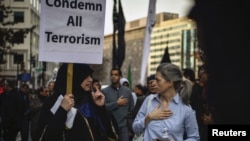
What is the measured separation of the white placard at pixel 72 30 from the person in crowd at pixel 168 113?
1134 mm

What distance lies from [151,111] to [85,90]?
1242 mm

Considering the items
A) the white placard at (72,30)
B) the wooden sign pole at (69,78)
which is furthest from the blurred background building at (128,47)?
the wooden sign pole at (69,78)

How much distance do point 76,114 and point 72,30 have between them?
26.6 inches

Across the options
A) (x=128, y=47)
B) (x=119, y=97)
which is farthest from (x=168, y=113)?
(x=128, y=47)

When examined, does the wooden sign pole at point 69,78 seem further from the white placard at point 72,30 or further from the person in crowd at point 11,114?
the person in crowd at point 11,114

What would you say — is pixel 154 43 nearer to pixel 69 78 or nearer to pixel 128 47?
pixel 128 47

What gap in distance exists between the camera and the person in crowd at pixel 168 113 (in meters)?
3.35

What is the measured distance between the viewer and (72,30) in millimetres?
4551

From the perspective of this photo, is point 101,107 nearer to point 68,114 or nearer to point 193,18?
point 68,114

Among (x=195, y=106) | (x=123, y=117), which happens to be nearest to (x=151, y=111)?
(x=195, y=106)

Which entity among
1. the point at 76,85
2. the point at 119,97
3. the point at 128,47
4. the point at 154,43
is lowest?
the point at 119,97

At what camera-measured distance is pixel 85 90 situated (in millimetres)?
4602

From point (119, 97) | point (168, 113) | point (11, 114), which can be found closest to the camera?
point (168, 113)

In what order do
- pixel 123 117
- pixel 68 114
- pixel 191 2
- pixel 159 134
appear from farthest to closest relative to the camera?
1. pixel 123 117
2. pixel 68 114
3. pixel 159 134
4. pixel 191 2
